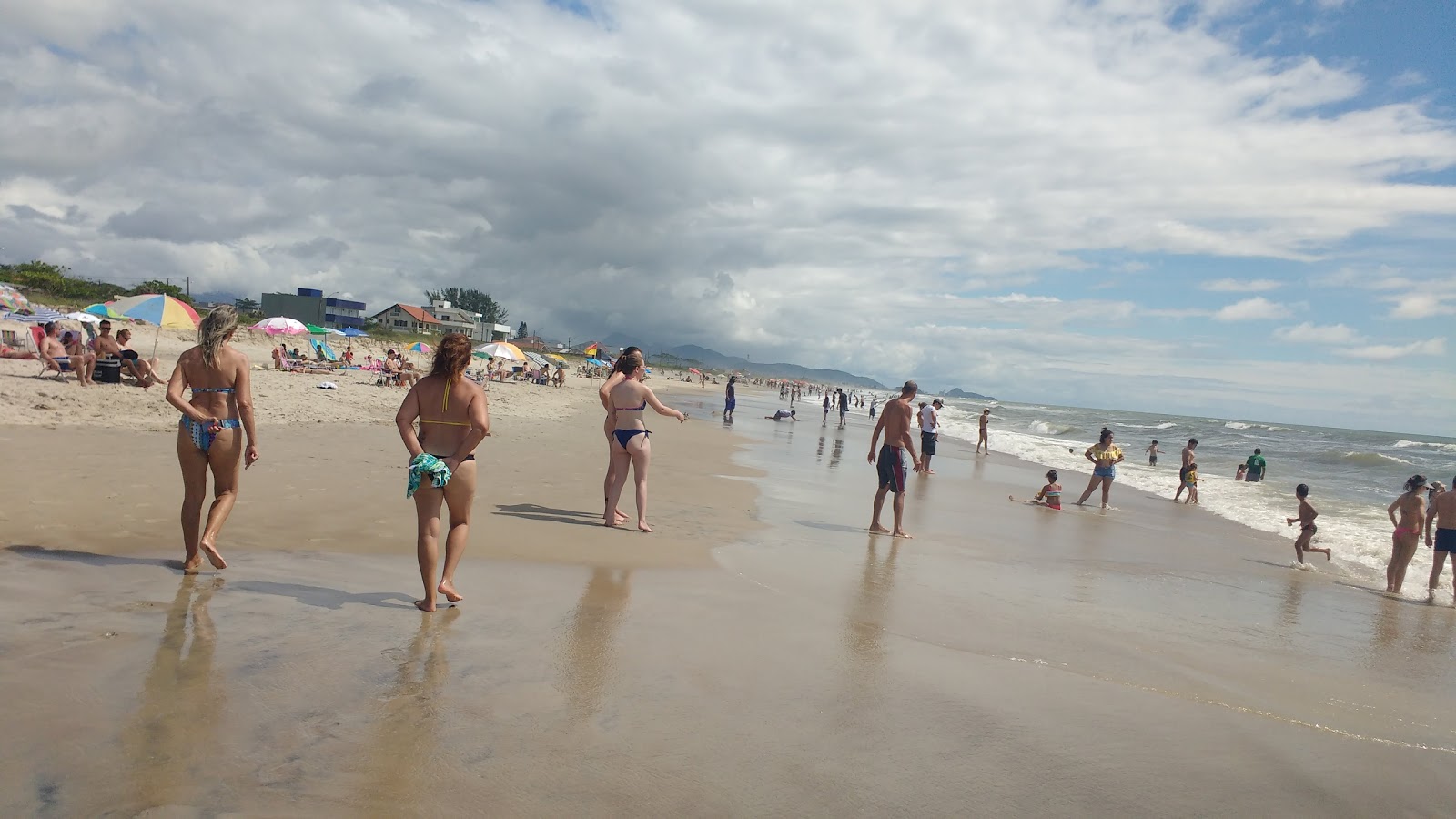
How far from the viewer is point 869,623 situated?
5.36 meters

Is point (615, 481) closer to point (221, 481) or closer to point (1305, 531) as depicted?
Result: point (221, 481)

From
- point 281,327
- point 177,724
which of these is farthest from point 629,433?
point 281,327

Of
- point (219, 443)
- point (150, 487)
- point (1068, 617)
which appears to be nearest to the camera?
point (219, 443)

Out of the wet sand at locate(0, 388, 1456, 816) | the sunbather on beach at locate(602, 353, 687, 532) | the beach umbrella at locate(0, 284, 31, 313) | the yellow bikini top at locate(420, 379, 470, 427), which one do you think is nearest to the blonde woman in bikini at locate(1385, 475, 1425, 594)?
the wet sand at locate(0, 388, 1456, 816)

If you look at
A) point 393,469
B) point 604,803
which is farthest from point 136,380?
point 604,803

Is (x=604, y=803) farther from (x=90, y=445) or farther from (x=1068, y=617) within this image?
(x=90, y=445)

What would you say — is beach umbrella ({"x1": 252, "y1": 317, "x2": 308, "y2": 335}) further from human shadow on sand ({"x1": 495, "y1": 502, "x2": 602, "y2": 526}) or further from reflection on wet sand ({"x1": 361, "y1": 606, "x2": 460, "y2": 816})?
reflection on wet sand ({"x1": 361, "y1": 606, "x2": 460, "y2": 816})

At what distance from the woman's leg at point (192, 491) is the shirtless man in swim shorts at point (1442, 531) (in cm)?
1207

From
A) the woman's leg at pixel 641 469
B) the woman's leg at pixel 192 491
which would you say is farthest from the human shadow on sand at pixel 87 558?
the woman's leg at pixel 641 469

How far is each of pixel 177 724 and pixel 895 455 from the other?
288 inches

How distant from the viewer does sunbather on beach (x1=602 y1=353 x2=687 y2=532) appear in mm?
7812

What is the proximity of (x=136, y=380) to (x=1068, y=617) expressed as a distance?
1746 centimetres

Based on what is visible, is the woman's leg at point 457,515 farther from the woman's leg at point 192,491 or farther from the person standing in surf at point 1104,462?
the person standing in surf at point 1104,462

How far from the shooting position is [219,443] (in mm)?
4996
